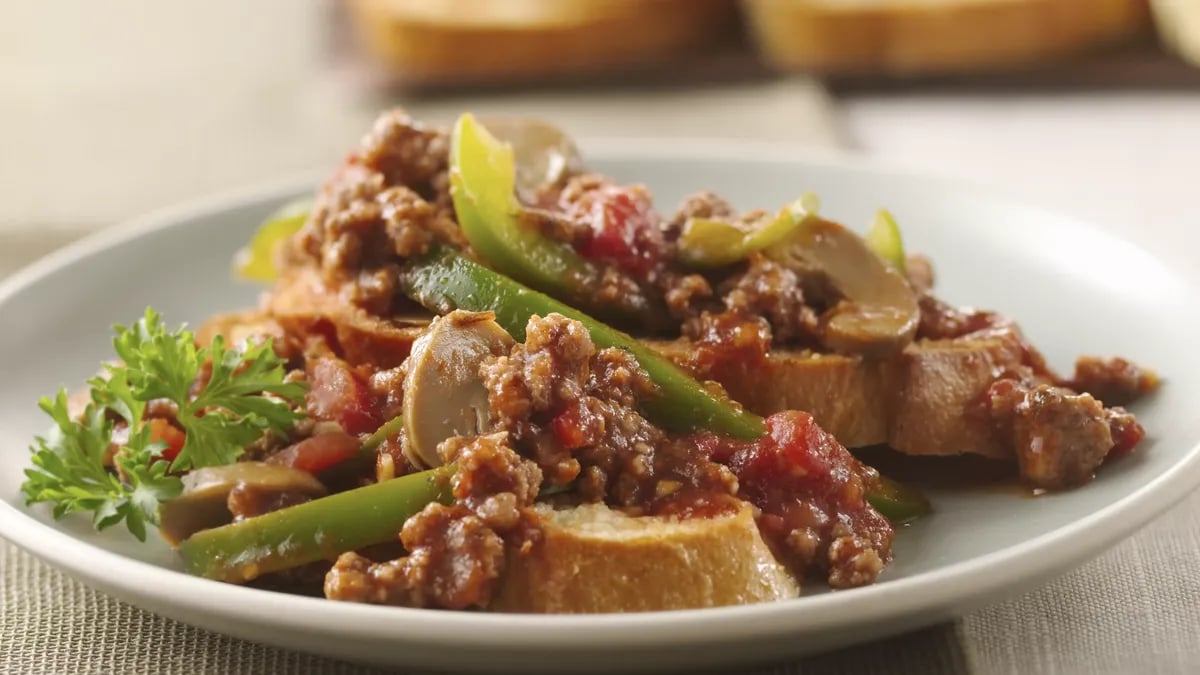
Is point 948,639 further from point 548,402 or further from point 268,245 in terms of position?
point 268,245

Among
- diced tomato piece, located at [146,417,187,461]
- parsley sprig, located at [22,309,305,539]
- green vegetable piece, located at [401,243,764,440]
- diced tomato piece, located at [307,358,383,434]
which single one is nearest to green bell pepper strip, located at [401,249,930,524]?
green vegetable piece, located at [401,243,764,440]

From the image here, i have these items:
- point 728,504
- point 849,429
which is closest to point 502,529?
point 728,504

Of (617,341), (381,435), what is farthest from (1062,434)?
(381,435)

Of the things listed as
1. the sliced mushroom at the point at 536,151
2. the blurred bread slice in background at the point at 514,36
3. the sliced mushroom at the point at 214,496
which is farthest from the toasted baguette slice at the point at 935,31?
the sliced mushroom at the point at 214,496

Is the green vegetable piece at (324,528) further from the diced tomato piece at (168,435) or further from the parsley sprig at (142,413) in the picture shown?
the diced tomato piece at (168,435)

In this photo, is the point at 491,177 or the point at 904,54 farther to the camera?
the point at 904,54

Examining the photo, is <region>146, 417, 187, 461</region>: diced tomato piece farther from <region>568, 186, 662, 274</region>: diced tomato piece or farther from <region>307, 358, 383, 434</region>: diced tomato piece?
<region>568, 186, 662, 274</region>: diced tomato piece

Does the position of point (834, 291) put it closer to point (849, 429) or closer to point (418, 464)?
point (849, 429)

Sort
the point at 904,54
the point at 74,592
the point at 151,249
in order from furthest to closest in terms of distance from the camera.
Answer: the point at 904,54 → the point at 151,249 → the point at 74,592
